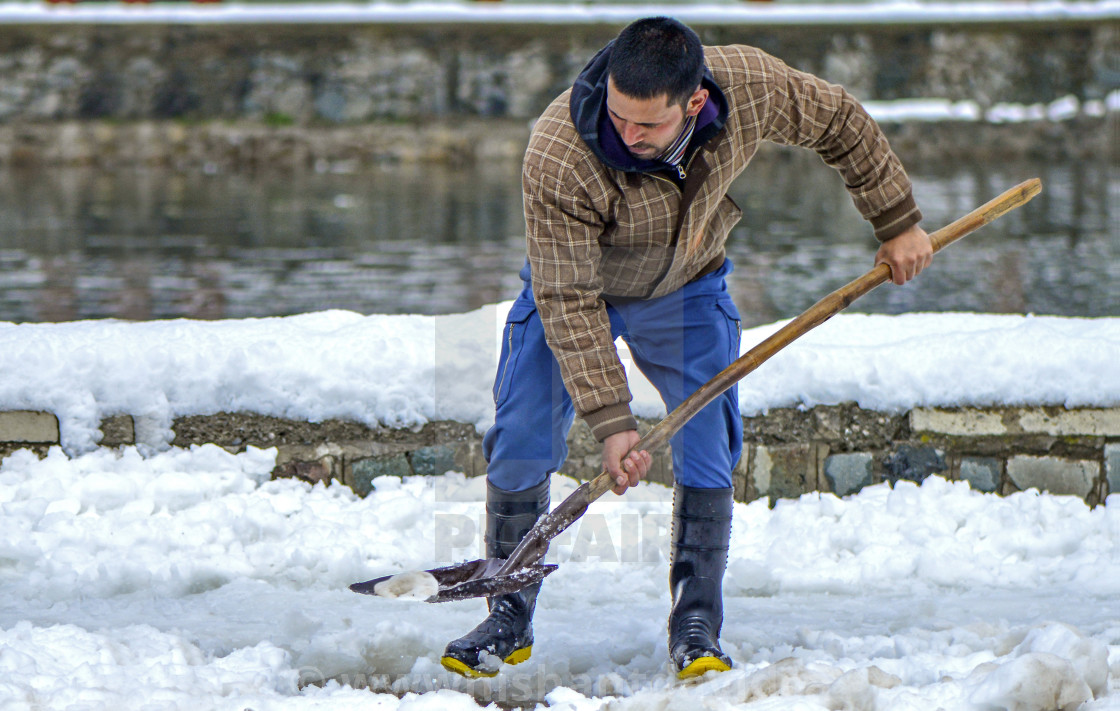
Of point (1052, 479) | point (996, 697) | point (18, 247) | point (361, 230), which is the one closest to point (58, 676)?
point (996, 697)

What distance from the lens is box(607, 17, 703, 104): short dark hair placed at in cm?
236

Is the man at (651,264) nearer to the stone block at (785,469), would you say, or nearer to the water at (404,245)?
the stone block at (785,469)

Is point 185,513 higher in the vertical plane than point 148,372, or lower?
lower

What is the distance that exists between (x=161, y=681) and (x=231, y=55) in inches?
635

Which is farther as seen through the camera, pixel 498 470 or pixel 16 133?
pixel 16 133

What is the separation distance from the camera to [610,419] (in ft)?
8.63

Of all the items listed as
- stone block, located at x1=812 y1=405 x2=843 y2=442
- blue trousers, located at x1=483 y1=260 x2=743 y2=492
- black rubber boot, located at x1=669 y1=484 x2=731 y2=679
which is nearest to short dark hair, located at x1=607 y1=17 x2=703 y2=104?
blue trousers, located at x1=483 y1=260 x2=743 y2=492

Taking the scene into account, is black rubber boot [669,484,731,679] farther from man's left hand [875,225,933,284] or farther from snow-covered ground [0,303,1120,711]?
man's left hand [875,225,933,284]

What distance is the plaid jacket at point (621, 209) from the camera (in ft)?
8.31

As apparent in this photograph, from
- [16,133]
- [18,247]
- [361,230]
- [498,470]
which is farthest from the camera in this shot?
[16,133]

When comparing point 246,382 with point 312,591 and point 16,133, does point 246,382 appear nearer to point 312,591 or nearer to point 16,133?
point 312,591

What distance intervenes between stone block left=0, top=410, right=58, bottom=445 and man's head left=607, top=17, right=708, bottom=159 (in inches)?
89.9

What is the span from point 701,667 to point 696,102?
1.24 meters

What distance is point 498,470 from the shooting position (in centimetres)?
286
